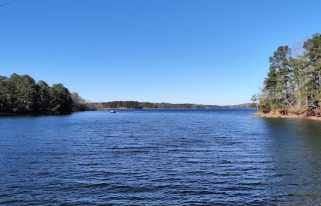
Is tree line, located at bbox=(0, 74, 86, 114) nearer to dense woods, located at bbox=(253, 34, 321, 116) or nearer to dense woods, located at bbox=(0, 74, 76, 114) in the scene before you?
dense woods, located at bbox=(0, 74, 76, 114)

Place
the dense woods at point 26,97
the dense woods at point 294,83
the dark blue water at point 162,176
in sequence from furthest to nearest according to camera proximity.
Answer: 1. the dense woods at point 26,97
2. the dense woods at point 294,83
3. the dark blue water at point 162,176

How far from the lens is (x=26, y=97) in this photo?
449ft

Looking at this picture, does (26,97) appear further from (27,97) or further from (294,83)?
(294,83)

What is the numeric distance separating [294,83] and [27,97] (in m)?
98.4

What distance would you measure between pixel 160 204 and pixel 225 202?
2.83 meters

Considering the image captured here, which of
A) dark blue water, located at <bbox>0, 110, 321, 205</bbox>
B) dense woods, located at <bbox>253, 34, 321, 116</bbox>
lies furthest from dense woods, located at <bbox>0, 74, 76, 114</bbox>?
dark blue water, located at <bbox>0, 110, 321, 205</bbox>

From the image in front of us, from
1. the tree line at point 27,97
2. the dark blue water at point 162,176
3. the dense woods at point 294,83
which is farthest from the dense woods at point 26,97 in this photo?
the dark blue water at point 162,176

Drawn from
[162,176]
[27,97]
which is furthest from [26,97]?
[162,176]

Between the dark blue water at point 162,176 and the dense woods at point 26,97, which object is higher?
the dense woods at point 26,97

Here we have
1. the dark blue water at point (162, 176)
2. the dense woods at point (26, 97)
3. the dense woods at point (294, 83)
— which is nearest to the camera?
the dark blue water at point (162, 176)

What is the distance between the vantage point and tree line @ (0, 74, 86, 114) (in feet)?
437

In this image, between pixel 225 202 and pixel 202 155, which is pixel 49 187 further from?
pixel 202 155

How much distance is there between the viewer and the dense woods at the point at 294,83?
262 ft

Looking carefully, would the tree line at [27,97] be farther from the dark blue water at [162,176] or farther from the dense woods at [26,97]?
the dark blue water at [162,176]
